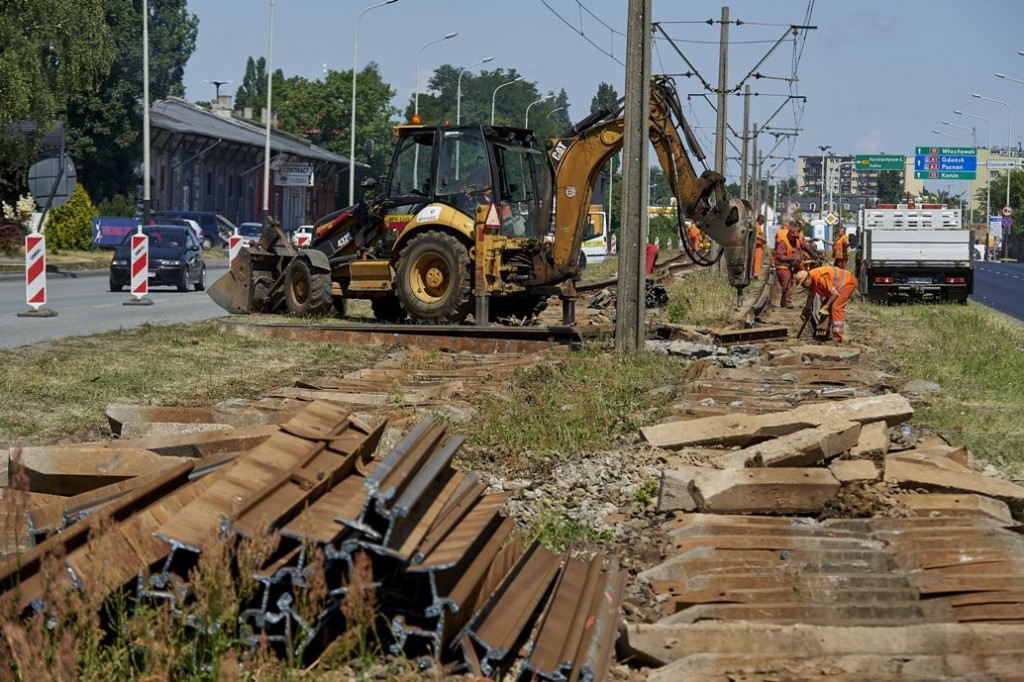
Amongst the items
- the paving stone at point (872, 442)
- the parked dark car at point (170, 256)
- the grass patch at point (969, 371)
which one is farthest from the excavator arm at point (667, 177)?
the parked dark car at point (170, 256)

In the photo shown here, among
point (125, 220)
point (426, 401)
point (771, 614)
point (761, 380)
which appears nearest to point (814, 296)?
point (761, 380)

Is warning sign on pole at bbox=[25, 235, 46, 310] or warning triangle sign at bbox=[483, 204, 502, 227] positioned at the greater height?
warning triangle sign at bbox=[483, 204, 502, 227]

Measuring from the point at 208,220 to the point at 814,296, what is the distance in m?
41.4

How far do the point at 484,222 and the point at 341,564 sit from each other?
49.4ft

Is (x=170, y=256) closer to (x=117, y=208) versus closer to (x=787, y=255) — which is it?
(x=787, y=255)

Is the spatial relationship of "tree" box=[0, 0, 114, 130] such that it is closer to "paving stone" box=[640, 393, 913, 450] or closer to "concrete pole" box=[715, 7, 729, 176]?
"concrete pole" box=[715, 7, 729, 176]

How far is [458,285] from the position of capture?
67.4 feet

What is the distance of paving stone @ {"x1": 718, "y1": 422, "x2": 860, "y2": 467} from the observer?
869cm

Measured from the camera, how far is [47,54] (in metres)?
43.0

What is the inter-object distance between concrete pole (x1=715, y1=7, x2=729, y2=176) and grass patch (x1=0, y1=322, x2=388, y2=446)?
791 inches

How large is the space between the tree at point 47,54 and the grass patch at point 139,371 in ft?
65.7

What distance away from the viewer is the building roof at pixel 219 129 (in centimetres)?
6394

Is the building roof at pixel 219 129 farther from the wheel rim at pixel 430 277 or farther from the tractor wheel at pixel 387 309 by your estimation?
the wheel rim at pixel 430 277

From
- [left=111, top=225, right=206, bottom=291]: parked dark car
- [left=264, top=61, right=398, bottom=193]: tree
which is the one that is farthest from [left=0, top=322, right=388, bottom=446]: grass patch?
A: [left=264, top=61, right=398, bottom=193]: tree
